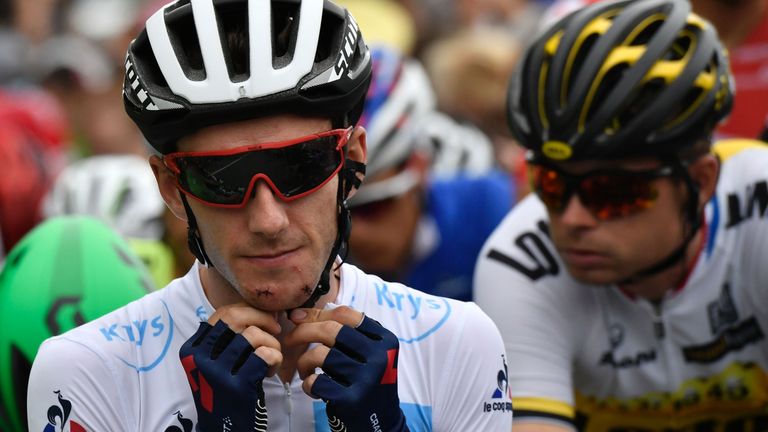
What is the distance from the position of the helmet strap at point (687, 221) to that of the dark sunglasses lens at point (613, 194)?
0.59 feet

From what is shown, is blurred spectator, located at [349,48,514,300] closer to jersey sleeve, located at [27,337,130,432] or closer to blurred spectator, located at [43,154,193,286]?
blurred spectator, located at [43,154,193,286]

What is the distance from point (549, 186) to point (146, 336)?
6.23ft

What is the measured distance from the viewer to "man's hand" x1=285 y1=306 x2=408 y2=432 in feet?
12.0

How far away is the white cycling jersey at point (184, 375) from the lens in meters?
3.86

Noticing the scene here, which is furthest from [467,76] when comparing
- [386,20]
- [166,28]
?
[166,28]

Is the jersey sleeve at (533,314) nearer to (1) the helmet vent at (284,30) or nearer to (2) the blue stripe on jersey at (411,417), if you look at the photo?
(2) the blue stripe on jersey at (411,417)

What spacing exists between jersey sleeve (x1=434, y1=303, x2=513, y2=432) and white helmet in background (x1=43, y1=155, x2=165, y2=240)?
14.9 ft

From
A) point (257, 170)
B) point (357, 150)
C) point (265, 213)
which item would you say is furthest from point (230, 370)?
point (357, 150)

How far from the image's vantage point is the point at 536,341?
5297mm

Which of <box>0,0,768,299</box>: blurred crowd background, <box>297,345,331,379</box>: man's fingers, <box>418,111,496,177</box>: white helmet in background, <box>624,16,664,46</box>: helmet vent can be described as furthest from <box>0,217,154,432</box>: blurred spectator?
<box>418,111,496,177</box>: white helmet in background

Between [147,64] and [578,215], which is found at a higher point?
[147,64]

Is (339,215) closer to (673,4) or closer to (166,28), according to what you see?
(166,28)

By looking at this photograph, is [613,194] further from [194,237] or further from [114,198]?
[114,198]

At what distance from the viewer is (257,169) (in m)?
3.76
